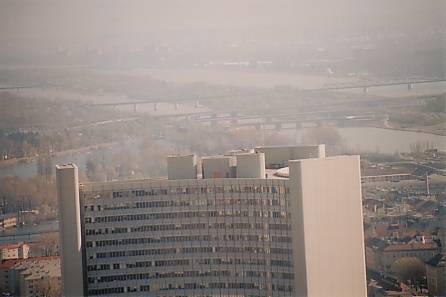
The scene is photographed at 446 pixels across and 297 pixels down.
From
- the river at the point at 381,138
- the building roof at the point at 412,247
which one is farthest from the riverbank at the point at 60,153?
the building roof at the point at 412,247

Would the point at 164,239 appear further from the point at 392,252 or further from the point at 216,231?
the point at 392,252

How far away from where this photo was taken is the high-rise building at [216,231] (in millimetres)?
8578

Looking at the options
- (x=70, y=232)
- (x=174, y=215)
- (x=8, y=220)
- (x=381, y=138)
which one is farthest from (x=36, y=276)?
(x=381, y=138)

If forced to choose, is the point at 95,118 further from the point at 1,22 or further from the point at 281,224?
the point at 281,224

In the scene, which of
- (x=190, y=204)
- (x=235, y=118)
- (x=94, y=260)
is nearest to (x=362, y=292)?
(x=190, y=204)

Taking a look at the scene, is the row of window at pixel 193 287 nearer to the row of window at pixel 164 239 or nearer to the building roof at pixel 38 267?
the row of window at pixel 164 239

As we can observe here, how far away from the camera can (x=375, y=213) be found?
45.5 ft

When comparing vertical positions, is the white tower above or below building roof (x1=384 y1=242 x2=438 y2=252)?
above

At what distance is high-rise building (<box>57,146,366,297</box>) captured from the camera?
858 centimetres

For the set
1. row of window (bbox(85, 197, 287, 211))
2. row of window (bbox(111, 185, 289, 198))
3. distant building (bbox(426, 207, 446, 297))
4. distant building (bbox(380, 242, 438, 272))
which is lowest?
distant building (bbox(426, 207, 446, 297))

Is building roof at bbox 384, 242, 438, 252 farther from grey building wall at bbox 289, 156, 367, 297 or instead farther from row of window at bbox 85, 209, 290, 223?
row of window at bbox 85, 209, 290, 223

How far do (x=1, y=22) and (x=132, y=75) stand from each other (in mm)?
2300

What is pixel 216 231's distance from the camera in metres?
9.08

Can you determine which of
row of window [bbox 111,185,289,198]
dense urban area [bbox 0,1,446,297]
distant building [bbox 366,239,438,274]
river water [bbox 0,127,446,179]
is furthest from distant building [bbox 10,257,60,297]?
distant building [bbox 366,239,438,274]
